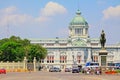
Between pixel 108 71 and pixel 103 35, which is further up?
pixel 103 35

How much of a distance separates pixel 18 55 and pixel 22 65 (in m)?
20.8

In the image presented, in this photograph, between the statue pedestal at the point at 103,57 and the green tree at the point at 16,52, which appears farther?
the green tree at the point at 16,52

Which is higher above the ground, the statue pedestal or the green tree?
the green tree

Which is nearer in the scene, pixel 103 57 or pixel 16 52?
pixel 103 57

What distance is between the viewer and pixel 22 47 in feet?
494

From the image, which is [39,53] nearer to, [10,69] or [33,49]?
[33,49]

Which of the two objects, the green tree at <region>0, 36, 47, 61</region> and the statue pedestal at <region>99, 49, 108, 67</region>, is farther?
the green tree at <region>0, 36, 47, 61</region>

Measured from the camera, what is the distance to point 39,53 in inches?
6019

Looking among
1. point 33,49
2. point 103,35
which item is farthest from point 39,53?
point 103,35

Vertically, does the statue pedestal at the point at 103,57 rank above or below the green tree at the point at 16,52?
below

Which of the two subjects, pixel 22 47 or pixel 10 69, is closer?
pixel 10 69

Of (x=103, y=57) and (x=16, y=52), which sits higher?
(x=16, y=52)

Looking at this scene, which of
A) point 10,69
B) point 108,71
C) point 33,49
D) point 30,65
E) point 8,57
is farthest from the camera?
point 33,49

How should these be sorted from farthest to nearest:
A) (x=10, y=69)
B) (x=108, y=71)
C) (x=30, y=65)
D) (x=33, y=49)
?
(x=33, y=49)
(x=30, y=65)
(x=10, y=69)
(x=108, y=71)
